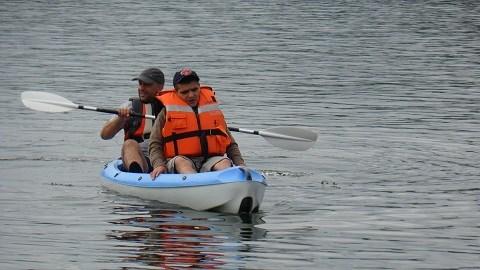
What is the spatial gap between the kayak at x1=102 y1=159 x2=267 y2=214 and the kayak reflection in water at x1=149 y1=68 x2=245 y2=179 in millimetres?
184

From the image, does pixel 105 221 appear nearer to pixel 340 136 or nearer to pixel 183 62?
pixel 340 136

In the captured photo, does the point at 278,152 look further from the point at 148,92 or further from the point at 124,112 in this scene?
the point at 124,112

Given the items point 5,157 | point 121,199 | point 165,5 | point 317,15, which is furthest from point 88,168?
point 165,5

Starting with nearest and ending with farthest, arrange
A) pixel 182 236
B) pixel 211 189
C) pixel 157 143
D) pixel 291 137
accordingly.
Answer: pixel 182 236, pixel 211 189, pixel 157 143, pixel 291 137

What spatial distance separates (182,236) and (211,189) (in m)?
1.25

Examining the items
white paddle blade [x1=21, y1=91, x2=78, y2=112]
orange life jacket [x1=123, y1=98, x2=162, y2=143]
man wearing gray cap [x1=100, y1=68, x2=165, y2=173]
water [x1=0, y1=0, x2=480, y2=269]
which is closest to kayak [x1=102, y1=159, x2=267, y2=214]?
water [x1=0, y1=0, x2=480, y2=269]

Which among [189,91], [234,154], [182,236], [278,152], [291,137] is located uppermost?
[189,91]

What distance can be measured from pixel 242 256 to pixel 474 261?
2173 millimetres

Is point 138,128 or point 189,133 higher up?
point 189,133

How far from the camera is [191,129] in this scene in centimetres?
1603

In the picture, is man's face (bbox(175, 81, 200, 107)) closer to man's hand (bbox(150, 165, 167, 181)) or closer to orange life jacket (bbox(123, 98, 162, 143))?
man's hand (bbox(150, 165, 167, 181))

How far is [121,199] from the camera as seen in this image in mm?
17078

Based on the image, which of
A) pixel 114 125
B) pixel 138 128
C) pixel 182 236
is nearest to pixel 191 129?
pixel 114 125

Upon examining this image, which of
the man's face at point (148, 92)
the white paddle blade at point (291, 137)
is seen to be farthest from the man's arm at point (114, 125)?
the white paddle blade at point (291, 137)
